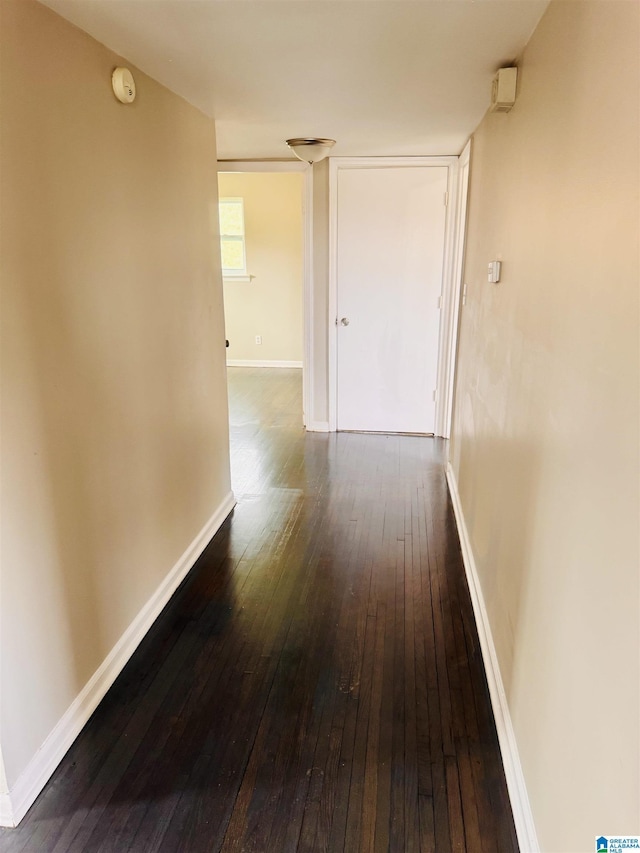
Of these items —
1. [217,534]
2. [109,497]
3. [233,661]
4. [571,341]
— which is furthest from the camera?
[217,534]

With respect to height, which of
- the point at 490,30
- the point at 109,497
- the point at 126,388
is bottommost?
the point at 109,497

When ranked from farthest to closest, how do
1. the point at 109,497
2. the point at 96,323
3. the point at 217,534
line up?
the point at 217,534 → the point at 109,497 → the point at 96,323

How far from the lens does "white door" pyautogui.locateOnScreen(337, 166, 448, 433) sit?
414 cm

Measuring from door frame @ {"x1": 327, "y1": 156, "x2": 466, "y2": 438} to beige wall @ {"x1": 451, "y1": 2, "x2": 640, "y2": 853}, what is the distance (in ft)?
7.17

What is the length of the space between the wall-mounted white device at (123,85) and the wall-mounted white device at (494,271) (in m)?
1.45

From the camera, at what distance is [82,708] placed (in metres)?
1.74

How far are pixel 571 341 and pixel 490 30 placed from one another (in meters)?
1.08

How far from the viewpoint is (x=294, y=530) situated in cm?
302

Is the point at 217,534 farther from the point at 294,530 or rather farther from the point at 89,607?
the point at 89,607

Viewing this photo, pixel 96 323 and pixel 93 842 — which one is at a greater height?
pixel 96 323

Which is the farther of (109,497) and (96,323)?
(109,497)

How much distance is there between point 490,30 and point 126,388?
1611 millimetres

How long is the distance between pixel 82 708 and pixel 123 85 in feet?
6.55

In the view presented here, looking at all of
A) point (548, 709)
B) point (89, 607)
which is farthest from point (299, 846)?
point (89, 607)
